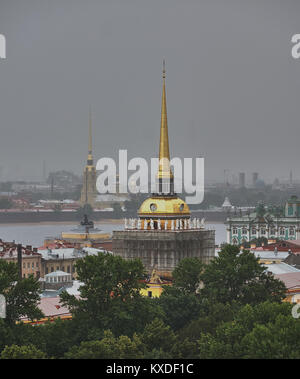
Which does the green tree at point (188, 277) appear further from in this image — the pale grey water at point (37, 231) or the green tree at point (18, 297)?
the pale grey water at point (37, 231)

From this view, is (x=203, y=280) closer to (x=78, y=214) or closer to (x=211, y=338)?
(x=211, y=338)

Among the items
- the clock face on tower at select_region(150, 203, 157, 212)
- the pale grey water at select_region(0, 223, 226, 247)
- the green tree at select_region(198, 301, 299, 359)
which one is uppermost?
the clock face on tower at select_region(150, 203, 157, 212)

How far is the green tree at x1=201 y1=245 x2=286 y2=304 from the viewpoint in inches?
950

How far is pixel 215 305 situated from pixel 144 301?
195cm

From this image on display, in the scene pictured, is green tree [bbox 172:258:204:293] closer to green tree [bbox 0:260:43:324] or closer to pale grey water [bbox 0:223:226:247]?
green tree [bbox 0:260:43:324]

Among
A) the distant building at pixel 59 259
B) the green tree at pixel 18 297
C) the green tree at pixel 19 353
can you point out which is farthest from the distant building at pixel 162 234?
the green tree at pixel 19 353

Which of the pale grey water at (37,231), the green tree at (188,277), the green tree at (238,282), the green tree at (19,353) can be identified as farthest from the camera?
the pale grey water at (37,231)

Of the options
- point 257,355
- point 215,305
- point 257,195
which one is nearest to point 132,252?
point 215,305

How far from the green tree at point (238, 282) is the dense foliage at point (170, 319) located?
0.02 meters

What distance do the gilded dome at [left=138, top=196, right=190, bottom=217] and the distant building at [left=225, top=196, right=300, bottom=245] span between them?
3484cm

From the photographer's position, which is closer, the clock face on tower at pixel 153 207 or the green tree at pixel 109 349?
the green tree at pixel 109 349

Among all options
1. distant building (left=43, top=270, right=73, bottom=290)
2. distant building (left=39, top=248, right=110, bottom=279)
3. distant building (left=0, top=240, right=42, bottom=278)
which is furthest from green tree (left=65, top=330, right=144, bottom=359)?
distant building (left=39, top=248, right=110, bottom=279)

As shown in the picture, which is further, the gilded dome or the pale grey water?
the pale grey water

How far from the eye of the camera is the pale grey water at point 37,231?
71.8 m
